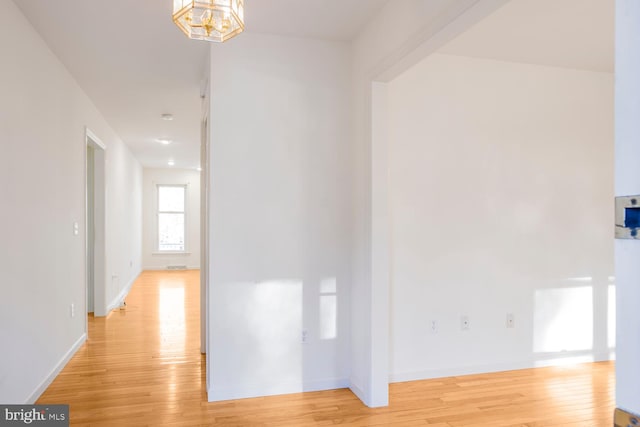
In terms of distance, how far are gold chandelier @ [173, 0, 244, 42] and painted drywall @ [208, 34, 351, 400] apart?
55.4 inches

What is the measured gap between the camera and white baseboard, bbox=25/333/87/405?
9.87 ft

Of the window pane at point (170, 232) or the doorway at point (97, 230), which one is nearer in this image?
the doorway at point (97, 230)

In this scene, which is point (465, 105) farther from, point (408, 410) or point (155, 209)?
point (155, 209)

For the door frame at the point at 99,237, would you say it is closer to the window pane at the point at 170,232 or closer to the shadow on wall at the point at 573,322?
the shadow on wall at the point at 573,322

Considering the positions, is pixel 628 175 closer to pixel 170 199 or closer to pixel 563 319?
pixel 563 319

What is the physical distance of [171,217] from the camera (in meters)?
11.3

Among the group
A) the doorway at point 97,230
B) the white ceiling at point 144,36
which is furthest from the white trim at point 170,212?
the white ceiling at point 144,36

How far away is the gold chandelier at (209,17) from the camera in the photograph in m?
1.59

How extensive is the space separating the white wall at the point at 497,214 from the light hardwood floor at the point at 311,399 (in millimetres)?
278

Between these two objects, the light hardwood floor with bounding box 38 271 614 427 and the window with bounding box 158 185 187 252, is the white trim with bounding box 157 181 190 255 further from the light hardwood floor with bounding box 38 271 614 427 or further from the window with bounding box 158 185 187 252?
the light hardwood floor with bounding box 38 271 614 427

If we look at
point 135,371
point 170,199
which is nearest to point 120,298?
point 135,371

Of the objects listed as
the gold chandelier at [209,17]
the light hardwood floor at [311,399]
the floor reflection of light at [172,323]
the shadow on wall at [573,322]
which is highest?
the gold chandelier at [209,17]

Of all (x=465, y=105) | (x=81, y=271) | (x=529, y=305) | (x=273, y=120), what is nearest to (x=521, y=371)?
(x=529, y=305)

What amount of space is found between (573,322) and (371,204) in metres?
2.36
